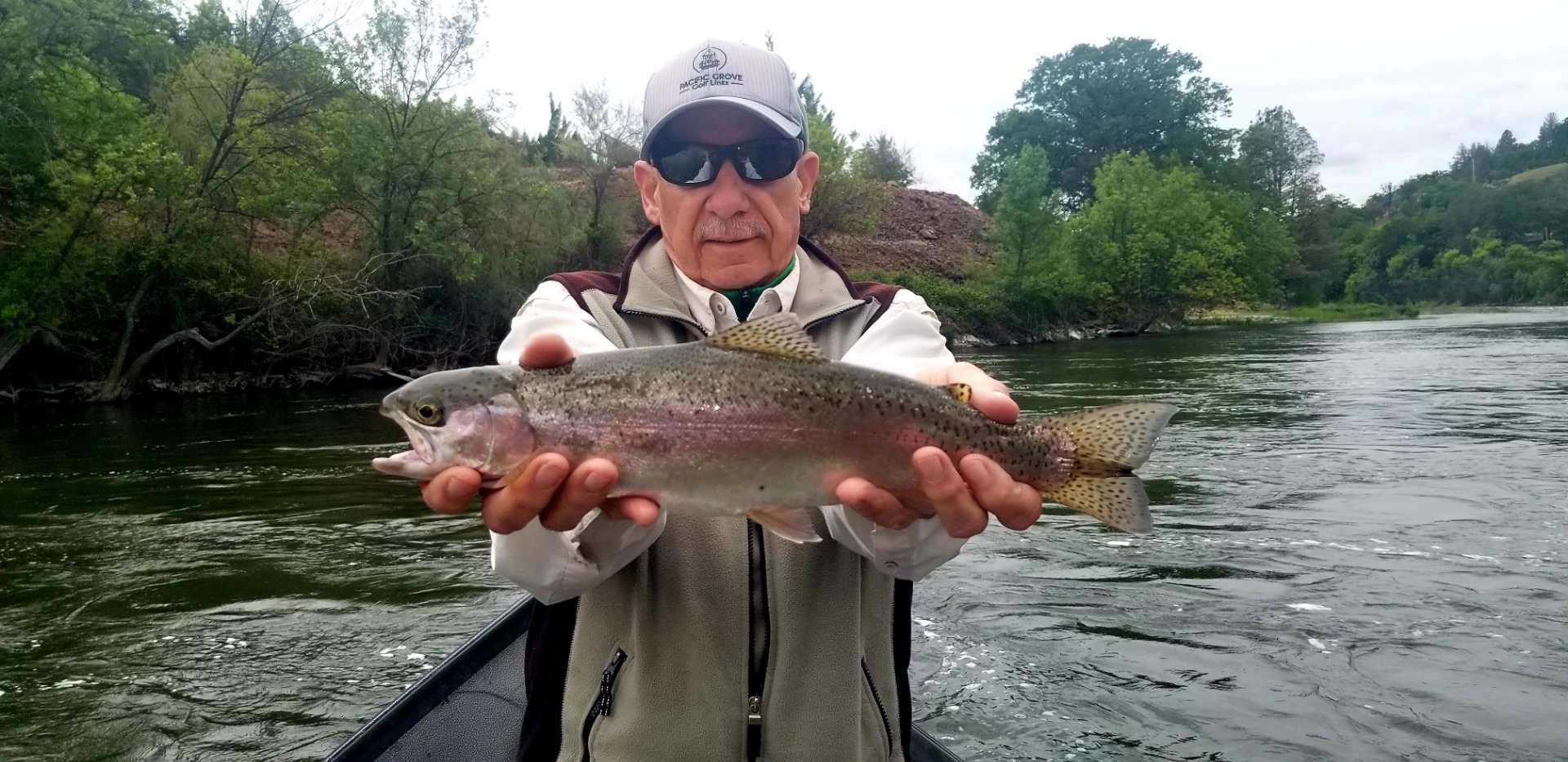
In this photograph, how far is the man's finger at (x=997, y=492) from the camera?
2.42m

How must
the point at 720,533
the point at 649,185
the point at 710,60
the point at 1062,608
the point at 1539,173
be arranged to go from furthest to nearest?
the point at 1539,173 < the point at 1062,608 < the point at 649,185 < the point at 710,60 < the point at 720,533

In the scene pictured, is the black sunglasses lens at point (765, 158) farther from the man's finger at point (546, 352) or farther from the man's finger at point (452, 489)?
the man's finger at point (452, 489)

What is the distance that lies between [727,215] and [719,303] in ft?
0.88

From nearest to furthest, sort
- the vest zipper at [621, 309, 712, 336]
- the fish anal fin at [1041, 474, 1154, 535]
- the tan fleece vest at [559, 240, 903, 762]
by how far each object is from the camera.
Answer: the tan fleece vest at [559, 240, 903, 762]
the fish anal fin at [1041, 474, 1154, 535]
the vest zipper at [621, 309, 712, 336]

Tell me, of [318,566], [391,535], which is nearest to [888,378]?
[318,566]

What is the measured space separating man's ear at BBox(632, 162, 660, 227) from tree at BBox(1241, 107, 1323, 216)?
97244mm

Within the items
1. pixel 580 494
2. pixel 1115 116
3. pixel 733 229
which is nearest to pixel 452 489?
pixel 580 494

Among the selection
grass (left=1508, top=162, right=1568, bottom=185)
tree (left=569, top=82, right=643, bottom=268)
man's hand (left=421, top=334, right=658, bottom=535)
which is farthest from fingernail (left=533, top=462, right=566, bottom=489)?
grass (left=1508, top=162, right=1568, bottom=185)

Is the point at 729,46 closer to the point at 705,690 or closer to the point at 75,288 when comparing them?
the point at 705,690

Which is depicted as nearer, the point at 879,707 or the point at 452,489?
the point at 452,489

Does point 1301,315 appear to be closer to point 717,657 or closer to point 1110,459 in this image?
point 1110,459

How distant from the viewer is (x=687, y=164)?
2.95 metres

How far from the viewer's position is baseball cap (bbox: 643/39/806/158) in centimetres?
288

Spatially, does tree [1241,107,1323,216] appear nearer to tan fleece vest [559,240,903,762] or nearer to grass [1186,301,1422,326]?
grass [1186,301,1422,326]
